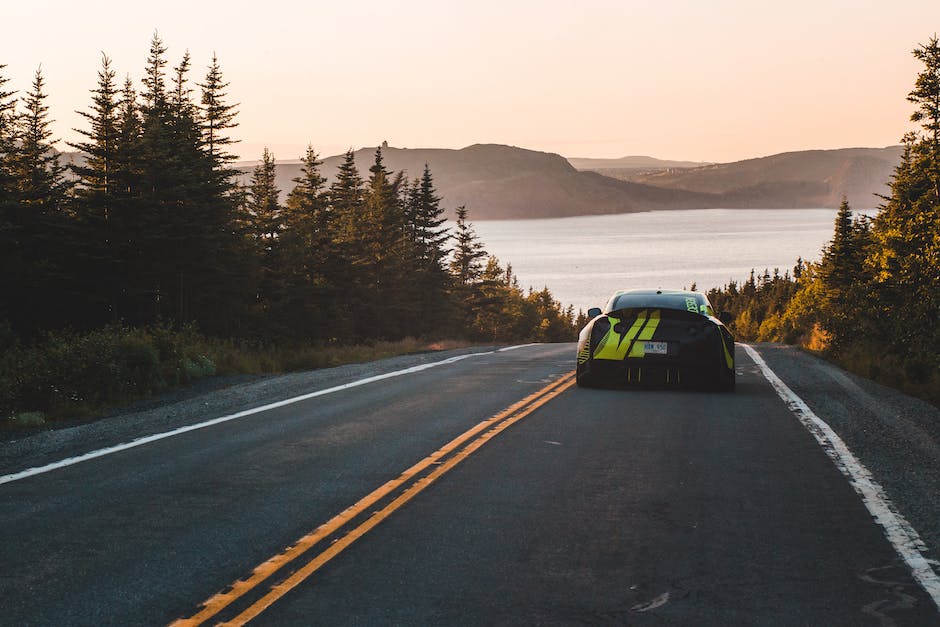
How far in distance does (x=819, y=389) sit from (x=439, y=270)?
2306 inches

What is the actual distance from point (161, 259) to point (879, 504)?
36.8m

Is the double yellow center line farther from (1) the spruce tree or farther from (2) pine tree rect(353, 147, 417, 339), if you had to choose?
(2) pine tree rect(353, 147, 417, 339)

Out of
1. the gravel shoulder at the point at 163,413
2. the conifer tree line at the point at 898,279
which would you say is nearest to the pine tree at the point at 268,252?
the conifer tree line at the point at 898,279

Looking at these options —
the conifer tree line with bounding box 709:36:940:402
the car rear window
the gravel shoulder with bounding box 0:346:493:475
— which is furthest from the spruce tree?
the gravel shoulder with bounding box 0:346:493:475

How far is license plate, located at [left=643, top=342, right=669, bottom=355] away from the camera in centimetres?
1325

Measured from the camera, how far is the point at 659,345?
13.3m

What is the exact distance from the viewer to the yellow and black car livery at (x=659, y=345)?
13.3m

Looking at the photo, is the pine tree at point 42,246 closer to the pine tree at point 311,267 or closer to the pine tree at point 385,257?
the pine tree at point 311,267

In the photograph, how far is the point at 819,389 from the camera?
14508 millimetres

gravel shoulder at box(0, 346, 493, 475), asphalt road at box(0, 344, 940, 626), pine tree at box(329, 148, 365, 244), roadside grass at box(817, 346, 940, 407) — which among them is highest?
pine tree at box(329, 148, 365, 244)

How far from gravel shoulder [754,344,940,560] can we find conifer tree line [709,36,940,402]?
199cm

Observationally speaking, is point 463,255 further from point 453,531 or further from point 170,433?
point 453,531

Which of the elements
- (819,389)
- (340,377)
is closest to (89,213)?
(340,377)

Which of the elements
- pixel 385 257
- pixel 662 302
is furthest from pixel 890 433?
pixel 385 257
